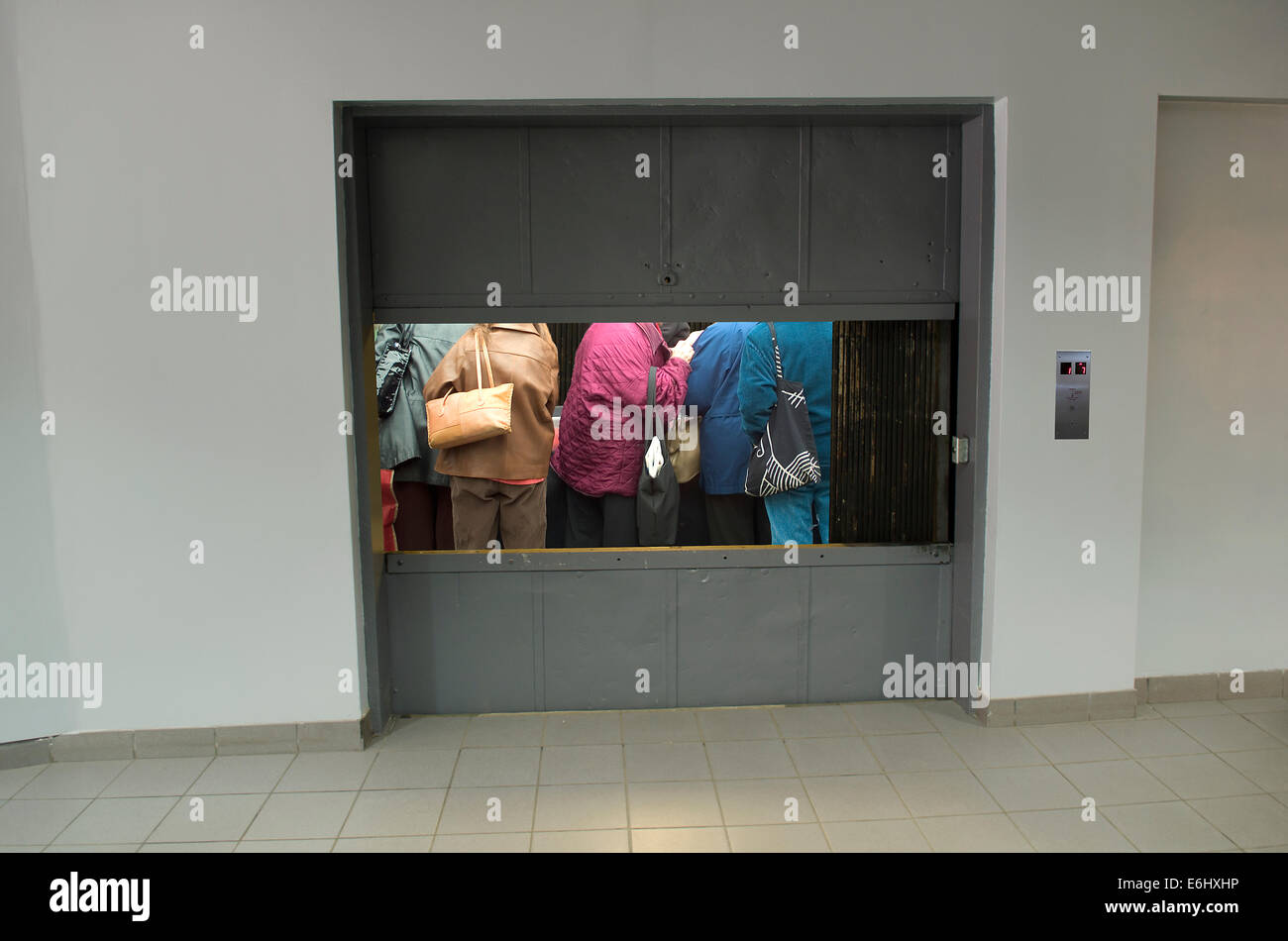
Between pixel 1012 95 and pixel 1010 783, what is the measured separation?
95.6 inches

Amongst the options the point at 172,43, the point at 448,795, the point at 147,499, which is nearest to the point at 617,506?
the point at 448,795

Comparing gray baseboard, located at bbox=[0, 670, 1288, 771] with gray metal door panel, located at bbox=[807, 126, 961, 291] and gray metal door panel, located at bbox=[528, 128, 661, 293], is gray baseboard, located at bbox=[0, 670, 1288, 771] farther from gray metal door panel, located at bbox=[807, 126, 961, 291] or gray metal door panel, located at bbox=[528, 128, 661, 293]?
gray metal door panel, located at bbox=[528, 128, 661, 293]

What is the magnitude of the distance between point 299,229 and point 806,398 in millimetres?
2062

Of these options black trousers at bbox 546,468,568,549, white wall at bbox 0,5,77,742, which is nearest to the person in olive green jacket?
black trousers at bbox 546,468,568,549

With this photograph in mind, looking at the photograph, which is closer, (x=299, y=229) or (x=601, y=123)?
(x=299, y=229)

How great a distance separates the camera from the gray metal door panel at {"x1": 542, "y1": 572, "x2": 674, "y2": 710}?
3.57 metres

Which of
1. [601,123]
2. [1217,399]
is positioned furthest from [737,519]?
[1217,399]

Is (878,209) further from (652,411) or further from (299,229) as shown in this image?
(299,229)

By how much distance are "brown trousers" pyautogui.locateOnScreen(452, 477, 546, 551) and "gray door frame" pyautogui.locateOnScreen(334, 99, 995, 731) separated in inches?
10.3

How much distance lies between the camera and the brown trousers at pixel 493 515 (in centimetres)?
373

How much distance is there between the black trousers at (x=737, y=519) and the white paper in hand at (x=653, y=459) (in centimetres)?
26

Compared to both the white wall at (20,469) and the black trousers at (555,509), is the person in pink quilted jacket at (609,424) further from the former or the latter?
the white wall at (20,469)

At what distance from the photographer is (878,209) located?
11.3ft

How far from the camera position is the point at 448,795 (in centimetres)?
296
